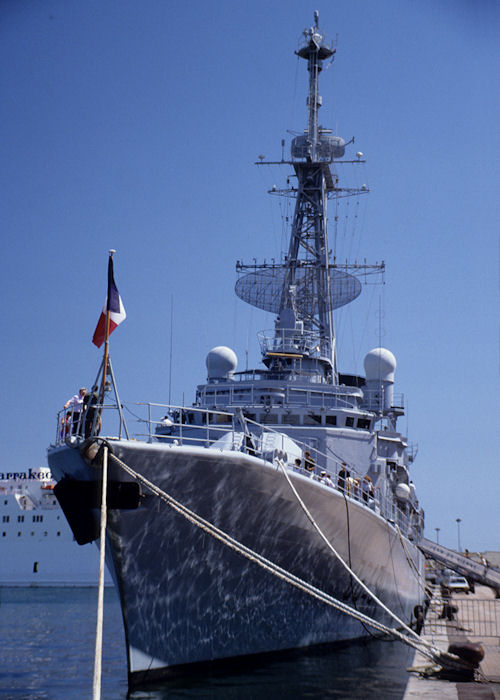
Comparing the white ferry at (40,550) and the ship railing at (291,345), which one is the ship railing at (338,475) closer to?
the ship railing at (291,345)

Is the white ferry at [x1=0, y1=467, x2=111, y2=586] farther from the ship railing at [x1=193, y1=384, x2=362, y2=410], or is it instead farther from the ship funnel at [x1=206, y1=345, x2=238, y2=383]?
the ship railing at [x1=193, y1=384, x2=362, y2=410]

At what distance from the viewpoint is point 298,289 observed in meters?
25.8

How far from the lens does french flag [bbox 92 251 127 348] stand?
11.0 meters

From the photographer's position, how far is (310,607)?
14516 millimetres

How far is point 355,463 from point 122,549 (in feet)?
24.7

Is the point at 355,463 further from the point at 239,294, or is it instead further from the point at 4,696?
the point at 239,294

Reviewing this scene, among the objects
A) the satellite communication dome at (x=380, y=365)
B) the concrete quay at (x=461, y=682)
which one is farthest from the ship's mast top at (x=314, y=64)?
the concrete quay at (x=461, y=682)

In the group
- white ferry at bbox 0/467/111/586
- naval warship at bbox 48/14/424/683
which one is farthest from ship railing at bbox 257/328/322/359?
white ferry at bbox 0/467/111/586

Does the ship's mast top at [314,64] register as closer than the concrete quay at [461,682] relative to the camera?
No

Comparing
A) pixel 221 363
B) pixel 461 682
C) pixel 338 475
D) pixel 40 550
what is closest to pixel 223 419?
pixel 338 475

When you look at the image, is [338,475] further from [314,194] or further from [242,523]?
[314,194]

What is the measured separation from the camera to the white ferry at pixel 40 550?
4703 centimetres

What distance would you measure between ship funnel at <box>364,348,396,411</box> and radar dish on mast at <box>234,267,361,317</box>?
2.34m

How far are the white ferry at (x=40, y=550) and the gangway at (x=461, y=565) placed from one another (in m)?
26.1
